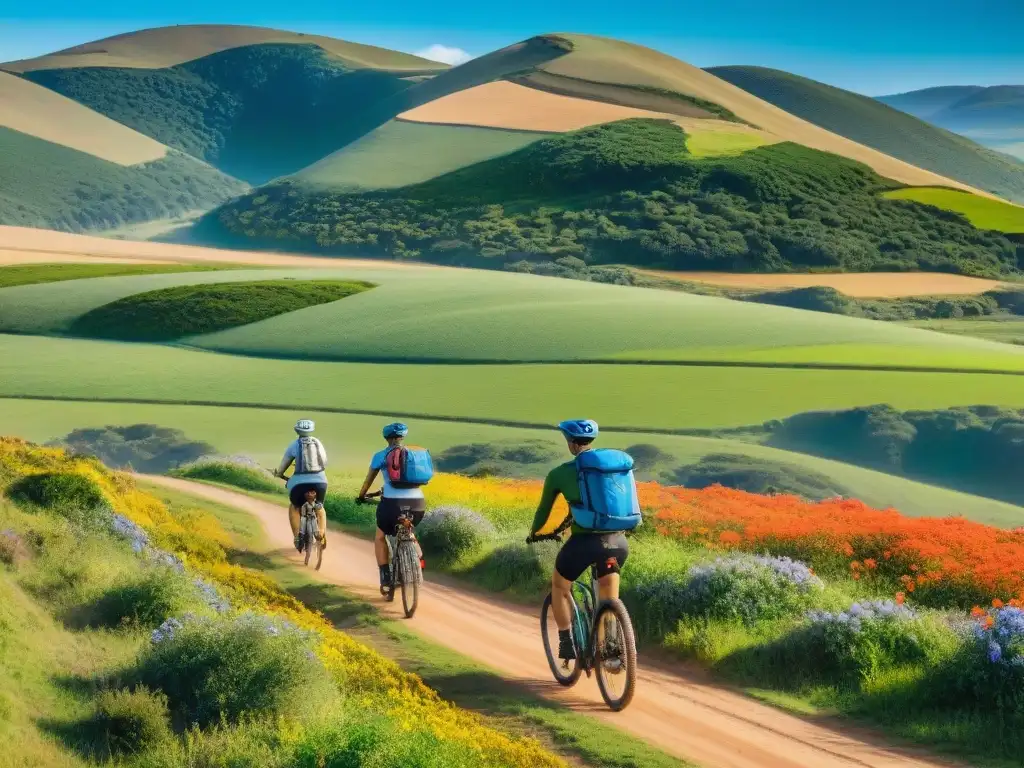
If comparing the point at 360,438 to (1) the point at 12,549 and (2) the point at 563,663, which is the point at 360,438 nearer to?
(1) the point at 12,549

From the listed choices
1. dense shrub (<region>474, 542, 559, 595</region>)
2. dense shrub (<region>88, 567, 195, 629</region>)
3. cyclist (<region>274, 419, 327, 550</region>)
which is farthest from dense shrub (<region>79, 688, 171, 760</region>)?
dense shrub (<region>474, 542, 559, 595</region>)

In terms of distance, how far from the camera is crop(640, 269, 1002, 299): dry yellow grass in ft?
365

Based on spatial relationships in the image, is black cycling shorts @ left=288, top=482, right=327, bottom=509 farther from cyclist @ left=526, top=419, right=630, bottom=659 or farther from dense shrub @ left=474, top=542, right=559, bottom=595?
cyclist @ left=526, top=419, right=630, bottom=659

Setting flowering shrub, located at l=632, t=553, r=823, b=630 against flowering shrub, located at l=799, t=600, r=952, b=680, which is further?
flowering shrub, located at l=632, t=553, r=823, b=630

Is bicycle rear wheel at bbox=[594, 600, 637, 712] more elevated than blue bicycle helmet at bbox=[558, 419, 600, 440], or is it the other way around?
blue bicycle helmet at bbox=[558, 419, 600, 440]

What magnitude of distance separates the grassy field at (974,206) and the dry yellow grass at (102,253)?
6868 centimetres

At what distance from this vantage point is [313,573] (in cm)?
1811

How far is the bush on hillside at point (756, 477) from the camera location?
1250 inches

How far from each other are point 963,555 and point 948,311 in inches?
3517

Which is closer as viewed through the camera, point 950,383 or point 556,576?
point 556,576

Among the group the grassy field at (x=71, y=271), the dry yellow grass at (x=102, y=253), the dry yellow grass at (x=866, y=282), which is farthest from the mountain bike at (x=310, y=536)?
the dry yellow grass at (x=866, y=282)

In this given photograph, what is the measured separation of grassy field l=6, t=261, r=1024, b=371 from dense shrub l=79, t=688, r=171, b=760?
44.0 metres

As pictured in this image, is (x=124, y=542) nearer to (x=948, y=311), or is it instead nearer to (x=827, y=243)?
(x=948, y=311)

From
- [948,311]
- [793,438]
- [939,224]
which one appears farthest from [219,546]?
[939,224]
